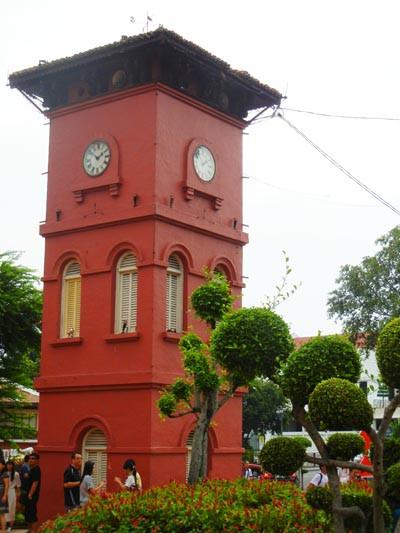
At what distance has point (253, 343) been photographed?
11.5 m

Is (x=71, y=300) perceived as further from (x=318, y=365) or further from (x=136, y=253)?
(x=318, y=365)

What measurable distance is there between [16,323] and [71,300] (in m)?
6.19

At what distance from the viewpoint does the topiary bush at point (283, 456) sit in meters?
10.0

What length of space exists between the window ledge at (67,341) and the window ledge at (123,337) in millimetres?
772

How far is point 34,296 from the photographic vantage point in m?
26.2

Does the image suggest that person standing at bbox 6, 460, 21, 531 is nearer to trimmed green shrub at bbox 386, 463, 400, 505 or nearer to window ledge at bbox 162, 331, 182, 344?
window ledge at bbox 162, 331, 182, 344

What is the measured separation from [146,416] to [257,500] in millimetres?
5214

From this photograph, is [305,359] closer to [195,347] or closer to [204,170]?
[195,347]

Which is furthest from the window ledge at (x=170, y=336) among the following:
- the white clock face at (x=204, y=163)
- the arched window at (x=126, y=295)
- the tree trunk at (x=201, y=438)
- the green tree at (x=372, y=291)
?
the green tree at (x=372, y=291)

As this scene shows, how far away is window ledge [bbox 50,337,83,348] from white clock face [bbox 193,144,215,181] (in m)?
4.57

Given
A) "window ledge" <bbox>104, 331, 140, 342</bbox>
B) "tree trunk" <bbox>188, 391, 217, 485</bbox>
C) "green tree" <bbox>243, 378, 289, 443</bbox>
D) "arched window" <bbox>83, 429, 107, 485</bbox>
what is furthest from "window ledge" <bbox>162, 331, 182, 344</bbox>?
"green tree" <bbox>243, 378, 289, 443</bbox>

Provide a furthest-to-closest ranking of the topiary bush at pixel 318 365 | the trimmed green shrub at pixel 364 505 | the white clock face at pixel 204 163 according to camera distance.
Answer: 1. the white clock face at pixel 204 163
2. the trimmed green shrub at pixel 364 505
3. the topiary bush at pixel 318 365

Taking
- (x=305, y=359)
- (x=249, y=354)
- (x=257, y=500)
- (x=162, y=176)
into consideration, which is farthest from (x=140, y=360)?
(x=305, y=359)

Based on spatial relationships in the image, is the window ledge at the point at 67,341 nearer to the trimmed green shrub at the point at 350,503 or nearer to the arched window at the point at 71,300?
the arched window at the point at 71,300
